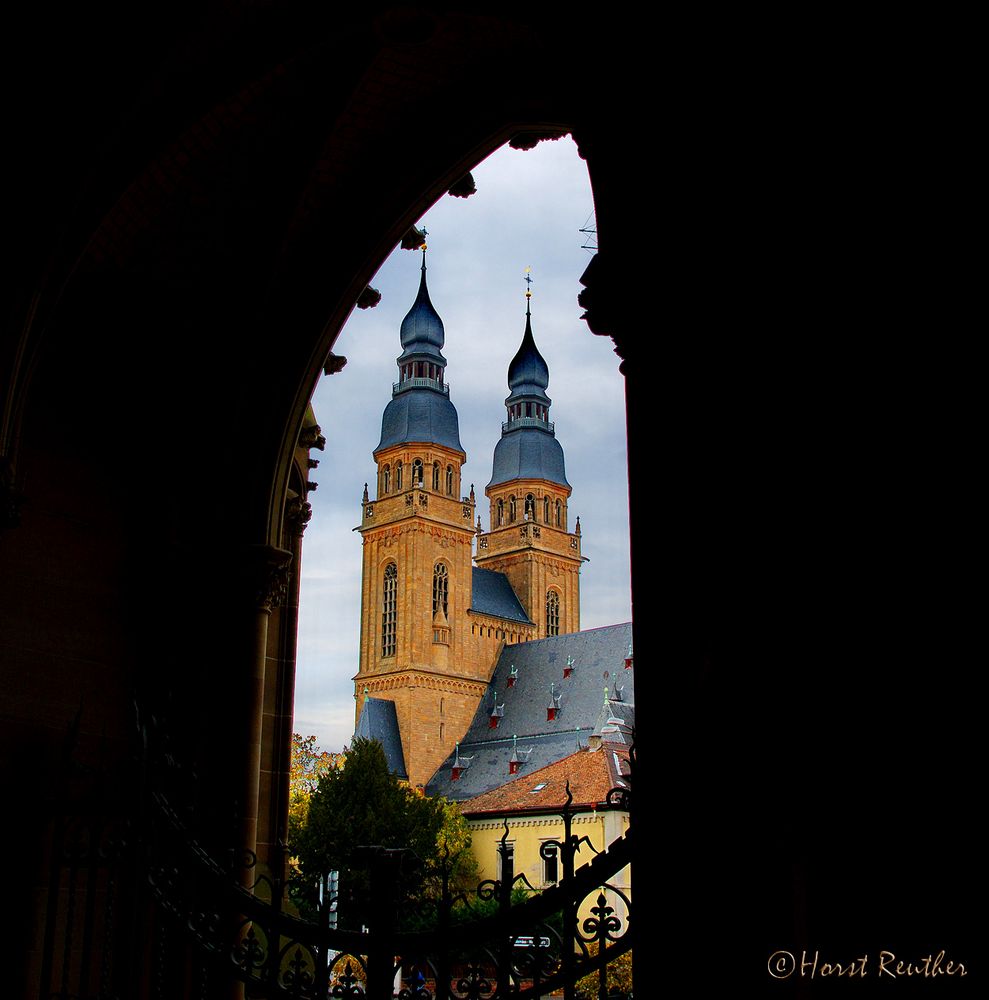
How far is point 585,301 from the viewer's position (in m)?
3.29

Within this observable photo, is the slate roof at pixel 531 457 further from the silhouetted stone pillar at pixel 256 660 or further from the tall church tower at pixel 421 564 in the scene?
the silhouetted stone pillar at pixel 256 660

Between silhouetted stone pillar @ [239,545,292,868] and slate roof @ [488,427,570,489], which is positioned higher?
slate roof @ [488,427,570,489]

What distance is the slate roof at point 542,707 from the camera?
5981 cm

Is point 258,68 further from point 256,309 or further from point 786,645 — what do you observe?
point 786,645

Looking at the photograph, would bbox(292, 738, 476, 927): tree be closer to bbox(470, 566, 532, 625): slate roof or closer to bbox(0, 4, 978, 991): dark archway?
bbox(0, 4, 978, 991): dark archway

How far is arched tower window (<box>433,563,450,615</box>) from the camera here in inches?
2916

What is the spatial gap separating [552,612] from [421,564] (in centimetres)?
1378

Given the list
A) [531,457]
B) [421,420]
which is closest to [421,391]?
[421,420]

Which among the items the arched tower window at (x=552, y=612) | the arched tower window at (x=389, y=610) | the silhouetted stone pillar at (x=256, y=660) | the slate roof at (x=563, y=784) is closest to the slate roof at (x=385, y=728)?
the arched tower window at (x=389, y=610)

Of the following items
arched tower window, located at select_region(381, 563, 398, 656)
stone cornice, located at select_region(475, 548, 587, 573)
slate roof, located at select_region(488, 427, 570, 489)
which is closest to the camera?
arched tower window, located at select_region(381, 563, 398, 656)

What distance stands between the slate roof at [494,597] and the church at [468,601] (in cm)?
14

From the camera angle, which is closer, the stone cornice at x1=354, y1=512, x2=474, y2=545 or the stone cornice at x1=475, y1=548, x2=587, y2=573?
the stone cornice at x1=354, y1=512, x2=474, y2=545

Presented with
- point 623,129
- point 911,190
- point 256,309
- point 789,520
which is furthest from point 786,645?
point 256,309

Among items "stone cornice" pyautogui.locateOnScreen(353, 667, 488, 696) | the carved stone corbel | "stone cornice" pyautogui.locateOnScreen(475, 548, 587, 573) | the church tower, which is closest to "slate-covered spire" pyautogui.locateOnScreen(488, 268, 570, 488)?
the church tower
